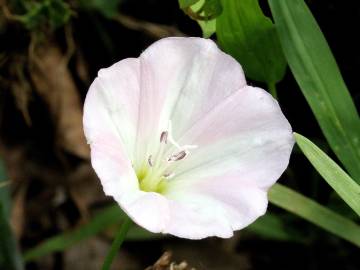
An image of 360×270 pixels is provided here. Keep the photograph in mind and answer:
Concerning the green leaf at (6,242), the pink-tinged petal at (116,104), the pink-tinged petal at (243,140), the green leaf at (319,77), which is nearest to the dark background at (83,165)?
the green leaf at (6,242)

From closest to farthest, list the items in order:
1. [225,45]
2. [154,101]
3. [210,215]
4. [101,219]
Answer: [210,215] < [154,101] < [225,45] < [101,219]

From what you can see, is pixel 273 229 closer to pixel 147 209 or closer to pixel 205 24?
pixel 205 24

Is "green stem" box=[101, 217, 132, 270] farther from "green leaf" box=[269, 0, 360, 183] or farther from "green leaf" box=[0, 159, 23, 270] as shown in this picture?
"green leaf" box=[269, 0, 360, 183]

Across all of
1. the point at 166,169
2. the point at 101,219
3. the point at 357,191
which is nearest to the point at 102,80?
the point at 166,169

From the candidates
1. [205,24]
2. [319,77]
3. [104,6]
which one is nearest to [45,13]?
[104,6]

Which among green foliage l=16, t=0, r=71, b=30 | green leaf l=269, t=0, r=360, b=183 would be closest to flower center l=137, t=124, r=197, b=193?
green leaf l=269, t=0, r=360, b=183

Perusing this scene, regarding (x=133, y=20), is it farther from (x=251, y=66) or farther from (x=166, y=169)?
(x=166, y=169)

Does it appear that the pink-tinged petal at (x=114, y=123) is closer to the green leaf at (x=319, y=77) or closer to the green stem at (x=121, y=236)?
the green stem at (x=121, y=236)

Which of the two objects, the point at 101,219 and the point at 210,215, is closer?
the point at 210,215
